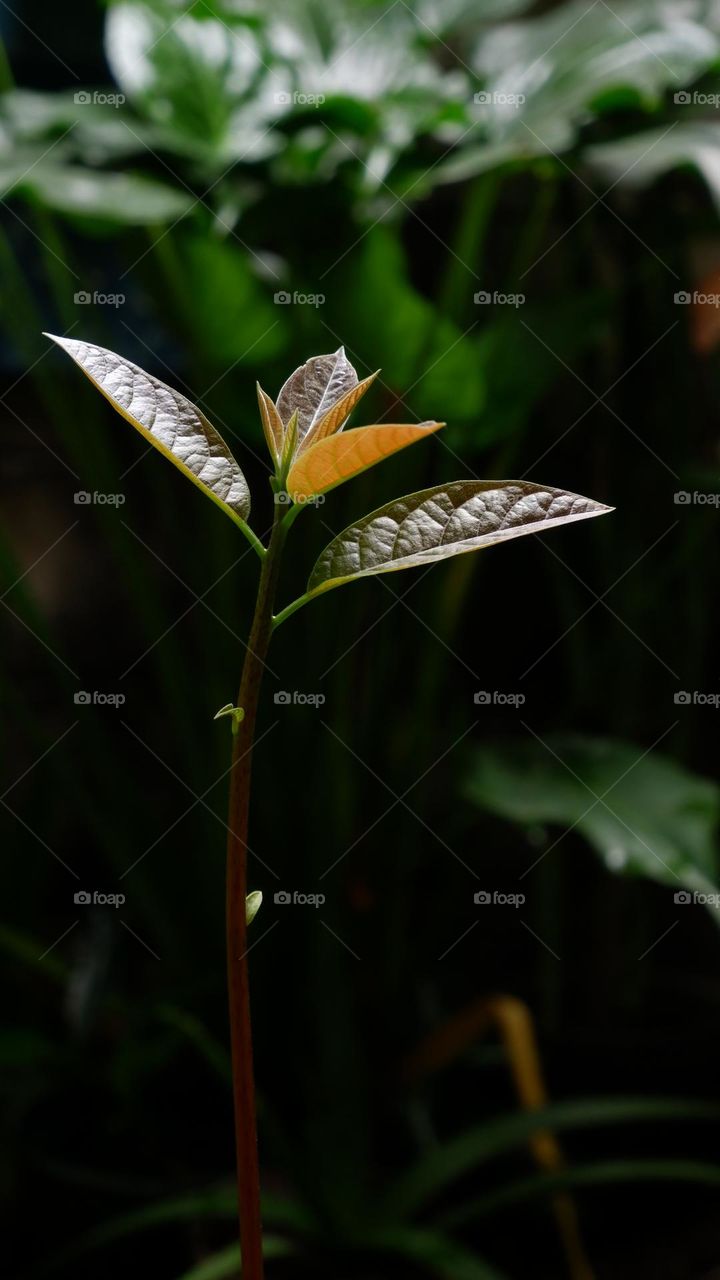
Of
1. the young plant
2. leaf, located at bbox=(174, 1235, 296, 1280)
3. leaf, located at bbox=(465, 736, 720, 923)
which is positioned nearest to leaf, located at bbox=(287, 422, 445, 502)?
the young plant

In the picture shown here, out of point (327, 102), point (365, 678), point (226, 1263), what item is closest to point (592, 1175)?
point (226, 1263)

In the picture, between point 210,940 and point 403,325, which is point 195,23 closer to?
point 403,325

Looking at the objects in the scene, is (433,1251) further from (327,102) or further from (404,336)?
(327,102)

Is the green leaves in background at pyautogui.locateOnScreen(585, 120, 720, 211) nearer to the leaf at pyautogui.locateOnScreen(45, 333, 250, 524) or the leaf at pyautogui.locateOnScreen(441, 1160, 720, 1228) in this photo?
the leaf at pyautogui.locateOnScreen(45, 333, 250, 524)

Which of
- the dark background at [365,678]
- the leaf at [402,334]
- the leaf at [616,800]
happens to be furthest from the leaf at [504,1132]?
the leaf at [402,334]

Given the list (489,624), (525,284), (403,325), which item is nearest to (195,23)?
(403,325)

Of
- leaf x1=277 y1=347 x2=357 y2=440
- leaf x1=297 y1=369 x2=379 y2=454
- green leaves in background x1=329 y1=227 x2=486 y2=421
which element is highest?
green leaves in background x1=329 y1=227 x2=486 y2=421
